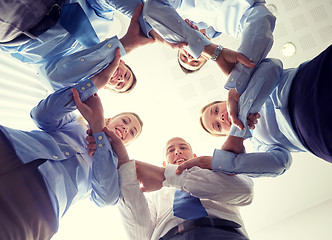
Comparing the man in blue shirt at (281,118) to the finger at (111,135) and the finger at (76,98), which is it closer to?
the finger at (111,135)

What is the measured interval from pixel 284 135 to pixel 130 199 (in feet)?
3.20

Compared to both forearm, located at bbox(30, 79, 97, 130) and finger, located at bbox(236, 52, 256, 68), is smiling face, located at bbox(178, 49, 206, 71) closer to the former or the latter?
finger, located at bbox(236, 52, 256, 68)

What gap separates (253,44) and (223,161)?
0.65 meters

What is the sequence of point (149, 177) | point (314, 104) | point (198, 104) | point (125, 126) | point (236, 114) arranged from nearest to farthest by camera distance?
point (314, 104) → point (236, 114) → point (149, 177) → point (125, 126) → point (198, 104)

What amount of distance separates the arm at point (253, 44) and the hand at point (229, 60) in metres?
0.02

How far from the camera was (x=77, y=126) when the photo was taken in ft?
5.43

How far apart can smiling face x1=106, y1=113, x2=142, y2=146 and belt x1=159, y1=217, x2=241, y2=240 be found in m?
0.77

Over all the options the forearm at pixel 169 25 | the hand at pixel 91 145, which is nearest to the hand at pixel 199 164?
the hand at pixel 91 145

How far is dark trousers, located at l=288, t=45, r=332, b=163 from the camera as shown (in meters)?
1.26

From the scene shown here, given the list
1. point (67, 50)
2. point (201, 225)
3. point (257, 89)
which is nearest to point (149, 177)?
point (201, 225)

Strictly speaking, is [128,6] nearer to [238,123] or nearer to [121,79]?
[121,79]

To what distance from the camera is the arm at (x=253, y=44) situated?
145 centimetres

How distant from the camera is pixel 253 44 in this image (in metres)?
1.44

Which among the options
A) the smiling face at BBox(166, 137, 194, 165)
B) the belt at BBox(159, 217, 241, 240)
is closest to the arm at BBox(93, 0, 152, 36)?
the smiling face at BBox(166, 137, 194, 165)
